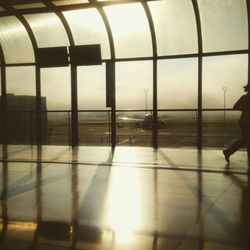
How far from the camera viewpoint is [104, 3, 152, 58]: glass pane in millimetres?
8977

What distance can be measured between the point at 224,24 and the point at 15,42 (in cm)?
635

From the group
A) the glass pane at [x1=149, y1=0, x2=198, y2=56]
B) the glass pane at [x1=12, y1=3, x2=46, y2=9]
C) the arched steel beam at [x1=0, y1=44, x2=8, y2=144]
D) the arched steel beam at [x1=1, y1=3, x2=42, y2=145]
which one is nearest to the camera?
the glass pane at [x1=149, y1=0, x2=198, y2=56]

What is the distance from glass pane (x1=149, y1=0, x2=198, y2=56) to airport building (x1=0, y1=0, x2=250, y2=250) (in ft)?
0.08

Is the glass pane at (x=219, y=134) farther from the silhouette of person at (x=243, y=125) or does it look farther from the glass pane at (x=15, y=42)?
the glass pane at (x=15, y=42)

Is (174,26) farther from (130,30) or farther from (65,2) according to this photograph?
(65,2)

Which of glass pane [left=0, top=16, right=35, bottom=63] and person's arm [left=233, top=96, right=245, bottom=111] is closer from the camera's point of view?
person's arm [left=233, top=96, right=245, bottom=111]

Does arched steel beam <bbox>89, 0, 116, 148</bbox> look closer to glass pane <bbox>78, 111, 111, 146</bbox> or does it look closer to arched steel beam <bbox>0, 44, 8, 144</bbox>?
glass pane <bbox>78, 111, 111, 146</bbox>

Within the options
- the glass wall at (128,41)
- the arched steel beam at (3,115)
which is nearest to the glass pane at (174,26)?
the glass wall at (128,41)

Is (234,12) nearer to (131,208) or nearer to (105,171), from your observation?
(105,171)

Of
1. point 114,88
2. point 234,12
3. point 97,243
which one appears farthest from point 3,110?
point 97,243

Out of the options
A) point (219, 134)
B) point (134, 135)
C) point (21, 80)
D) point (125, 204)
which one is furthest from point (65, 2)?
point (219, 134)

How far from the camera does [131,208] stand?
153 inches

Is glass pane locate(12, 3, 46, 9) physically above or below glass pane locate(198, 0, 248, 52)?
above

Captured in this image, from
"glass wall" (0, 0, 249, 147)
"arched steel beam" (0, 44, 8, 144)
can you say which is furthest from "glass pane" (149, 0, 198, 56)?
"arched steel beam" (0, 44, 8, 144)
